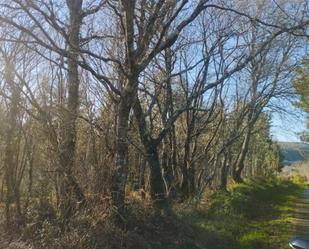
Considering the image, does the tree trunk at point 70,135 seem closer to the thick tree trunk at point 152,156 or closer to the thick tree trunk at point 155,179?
the thick tree trunk at point 152,156

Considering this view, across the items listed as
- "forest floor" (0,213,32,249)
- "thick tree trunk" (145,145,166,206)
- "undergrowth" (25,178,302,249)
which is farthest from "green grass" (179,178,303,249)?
"forest floor" (0,213,32,249)

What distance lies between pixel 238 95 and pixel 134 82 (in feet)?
51.6

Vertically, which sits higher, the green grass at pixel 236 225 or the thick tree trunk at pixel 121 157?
the thick tree trunk at pixel 121 157

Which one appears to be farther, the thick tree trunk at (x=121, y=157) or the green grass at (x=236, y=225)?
the green grass at (x=236, y=225)

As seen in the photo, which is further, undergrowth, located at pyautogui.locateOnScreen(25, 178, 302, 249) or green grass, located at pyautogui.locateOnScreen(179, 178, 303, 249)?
green grass, located at pyautogui.locateOnScreen(179, 178, 303, 249)

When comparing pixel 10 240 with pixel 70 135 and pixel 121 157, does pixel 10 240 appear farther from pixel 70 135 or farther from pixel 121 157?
pixel 121 157

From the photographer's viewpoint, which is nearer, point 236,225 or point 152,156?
point 152,156

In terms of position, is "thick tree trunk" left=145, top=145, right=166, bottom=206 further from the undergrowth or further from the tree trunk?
the tree trunk

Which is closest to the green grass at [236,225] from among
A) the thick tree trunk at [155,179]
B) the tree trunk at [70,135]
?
the thick tree trunk at [155,179]

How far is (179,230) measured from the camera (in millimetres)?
10516

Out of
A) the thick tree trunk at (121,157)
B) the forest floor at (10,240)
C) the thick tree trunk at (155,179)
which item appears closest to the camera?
the forest floor at (10,240)

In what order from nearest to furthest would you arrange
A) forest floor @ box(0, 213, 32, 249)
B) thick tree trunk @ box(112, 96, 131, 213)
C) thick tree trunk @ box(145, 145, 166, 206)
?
forest floor @ box(0, 213, 32, 249) → thick tree trunk @ box(112, 96, 131, 213) → thick tree trunk @ box(145, 145, 166, 206)

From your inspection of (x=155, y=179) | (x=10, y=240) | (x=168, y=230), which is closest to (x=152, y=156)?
(x=155, y=179)

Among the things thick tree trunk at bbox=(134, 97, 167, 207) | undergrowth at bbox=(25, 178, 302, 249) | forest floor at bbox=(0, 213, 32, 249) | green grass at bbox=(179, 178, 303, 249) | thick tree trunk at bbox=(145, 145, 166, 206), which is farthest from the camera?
thick tree trunk at bbox=(145, 145, 166, 206)
